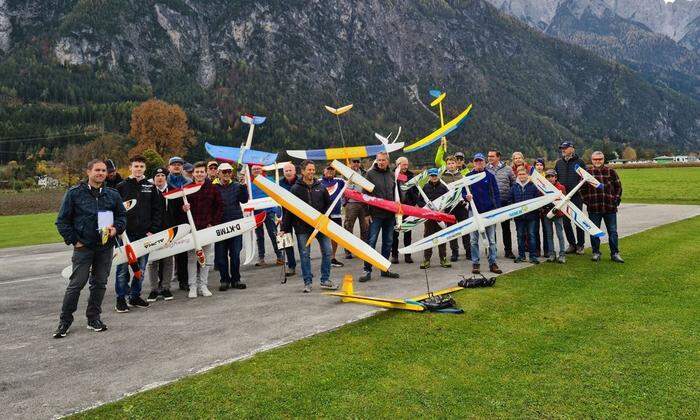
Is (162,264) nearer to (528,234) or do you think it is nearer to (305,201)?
(305,201)

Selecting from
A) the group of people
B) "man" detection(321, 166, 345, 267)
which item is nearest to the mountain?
"man" detection(321, 166, 345, 267)

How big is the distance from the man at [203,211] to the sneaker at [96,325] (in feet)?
6.37

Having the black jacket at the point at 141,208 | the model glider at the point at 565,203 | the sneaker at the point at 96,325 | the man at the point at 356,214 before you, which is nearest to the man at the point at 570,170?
the model glider at the point at 565,203

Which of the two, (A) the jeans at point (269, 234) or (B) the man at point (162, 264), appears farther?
(A) the jeans at point (269, 234)

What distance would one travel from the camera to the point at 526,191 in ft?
32.9

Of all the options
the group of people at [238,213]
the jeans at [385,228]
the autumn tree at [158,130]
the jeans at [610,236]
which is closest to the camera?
the group of people at [238,213]

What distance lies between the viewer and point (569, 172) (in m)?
10.5

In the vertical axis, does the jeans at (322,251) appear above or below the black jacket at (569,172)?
below

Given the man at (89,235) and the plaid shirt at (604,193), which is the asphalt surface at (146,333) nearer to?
the man at (89,235)

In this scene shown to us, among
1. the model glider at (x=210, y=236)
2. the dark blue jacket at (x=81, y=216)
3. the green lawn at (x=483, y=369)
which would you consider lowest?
the green lawn at (x=483, y=369)

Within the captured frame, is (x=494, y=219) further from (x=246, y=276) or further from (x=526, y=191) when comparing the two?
(x=246, y=276)

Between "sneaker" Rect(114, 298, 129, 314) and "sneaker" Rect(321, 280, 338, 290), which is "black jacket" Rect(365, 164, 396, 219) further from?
"sneaker" Rect(114, 298, 129, 314)

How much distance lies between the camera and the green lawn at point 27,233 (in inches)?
686

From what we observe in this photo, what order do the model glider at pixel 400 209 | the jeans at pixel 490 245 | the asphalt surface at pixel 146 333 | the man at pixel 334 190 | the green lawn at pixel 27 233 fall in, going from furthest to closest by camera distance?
the green lawn at pixel 27 233, the man at pixel 334 190, the model glider at pixel 400 209, the jeans at pixel 490 245, the asphalt surface at pixel 146 333
